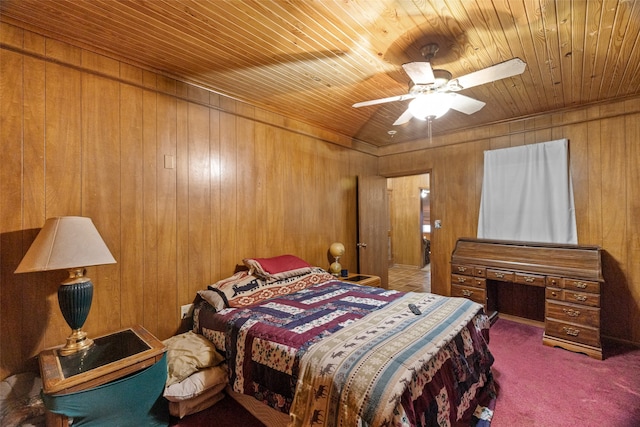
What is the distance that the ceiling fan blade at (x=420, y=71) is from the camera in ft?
5.62

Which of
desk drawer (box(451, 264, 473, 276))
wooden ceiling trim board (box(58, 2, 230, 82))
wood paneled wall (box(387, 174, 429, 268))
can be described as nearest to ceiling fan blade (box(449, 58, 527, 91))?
wooden ceiling trim board (box(58, 2, 230, 82))

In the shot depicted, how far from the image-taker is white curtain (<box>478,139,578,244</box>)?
10.5ft

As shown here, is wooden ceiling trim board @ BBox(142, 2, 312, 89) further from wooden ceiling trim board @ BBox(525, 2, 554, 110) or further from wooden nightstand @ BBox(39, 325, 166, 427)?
wooden nightstand @ BBox(39, 325, 166, 427)

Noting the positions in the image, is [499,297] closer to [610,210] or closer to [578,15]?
[610,210]

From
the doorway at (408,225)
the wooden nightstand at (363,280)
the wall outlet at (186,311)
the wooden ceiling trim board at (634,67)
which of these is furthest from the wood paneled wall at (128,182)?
the doorway at (408,225)

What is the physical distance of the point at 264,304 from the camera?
7.50 feet

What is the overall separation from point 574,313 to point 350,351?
261 cm

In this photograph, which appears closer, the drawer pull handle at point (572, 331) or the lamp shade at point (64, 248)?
the lamp shade at point (64, 248)

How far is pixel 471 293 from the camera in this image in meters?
3.39

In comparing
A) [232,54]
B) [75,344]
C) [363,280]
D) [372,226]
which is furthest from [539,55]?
[75,344]

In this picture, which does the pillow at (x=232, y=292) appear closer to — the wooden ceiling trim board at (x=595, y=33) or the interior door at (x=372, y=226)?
the interior door at (x=372, y=226)

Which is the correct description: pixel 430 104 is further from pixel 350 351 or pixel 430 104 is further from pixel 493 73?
pixel 350 351

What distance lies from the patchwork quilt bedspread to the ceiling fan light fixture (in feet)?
4.77

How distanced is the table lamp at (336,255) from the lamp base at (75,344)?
8.12ft
